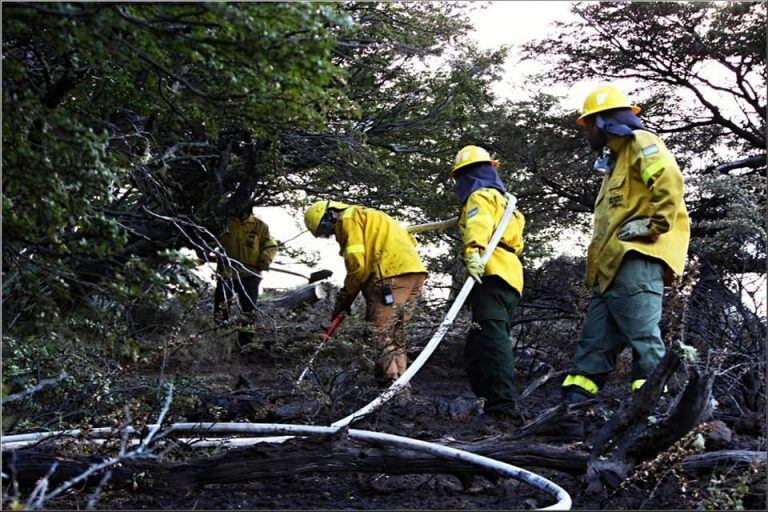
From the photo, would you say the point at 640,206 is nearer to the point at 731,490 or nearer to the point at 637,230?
the point at 637,230

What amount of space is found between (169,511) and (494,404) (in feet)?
9.25

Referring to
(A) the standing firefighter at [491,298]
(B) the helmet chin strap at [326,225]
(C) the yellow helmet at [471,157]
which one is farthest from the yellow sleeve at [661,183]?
(B) the helmet chin strap at [326,225]

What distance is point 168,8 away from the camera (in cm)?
292

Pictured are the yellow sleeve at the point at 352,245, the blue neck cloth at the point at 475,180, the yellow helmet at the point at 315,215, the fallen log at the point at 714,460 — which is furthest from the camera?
the yellow helmet at the point at 315,215

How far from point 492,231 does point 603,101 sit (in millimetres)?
1253

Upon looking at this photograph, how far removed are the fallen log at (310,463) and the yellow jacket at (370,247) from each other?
2.64m

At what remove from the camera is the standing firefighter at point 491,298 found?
18.8ft

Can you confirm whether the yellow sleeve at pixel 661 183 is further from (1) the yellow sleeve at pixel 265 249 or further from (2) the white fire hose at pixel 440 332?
(1) the yellow sleeve at pixel 265 249

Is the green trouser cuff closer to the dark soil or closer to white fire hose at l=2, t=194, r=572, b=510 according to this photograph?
the dark soil

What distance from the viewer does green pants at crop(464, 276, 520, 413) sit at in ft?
18.8

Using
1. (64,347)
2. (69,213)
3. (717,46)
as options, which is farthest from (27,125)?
(717,46)

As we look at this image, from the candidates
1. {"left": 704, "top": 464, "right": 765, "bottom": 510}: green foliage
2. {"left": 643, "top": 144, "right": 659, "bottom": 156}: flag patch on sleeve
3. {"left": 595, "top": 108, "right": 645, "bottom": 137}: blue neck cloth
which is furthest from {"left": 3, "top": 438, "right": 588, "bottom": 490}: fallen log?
{"left": 595, "top": 108, "right": 645, "bottom": 137}: blue neck cloth

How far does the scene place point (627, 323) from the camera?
16.0 feet

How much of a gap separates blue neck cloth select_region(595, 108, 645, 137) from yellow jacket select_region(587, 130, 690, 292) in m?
0.10
